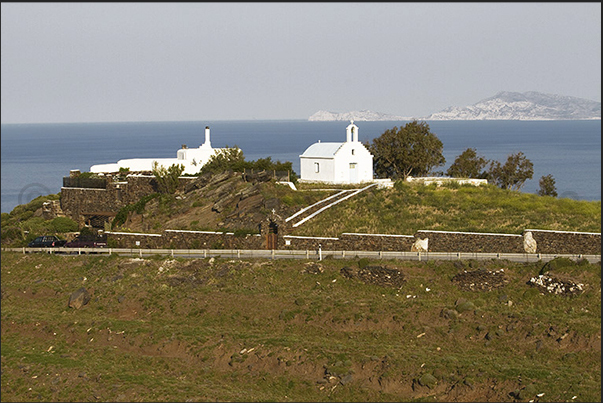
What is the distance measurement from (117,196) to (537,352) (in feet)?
135

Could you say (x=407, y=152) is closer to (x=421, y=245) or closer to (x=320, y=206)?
(x=320, y=206)

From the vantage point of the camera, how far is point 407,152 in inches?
2544

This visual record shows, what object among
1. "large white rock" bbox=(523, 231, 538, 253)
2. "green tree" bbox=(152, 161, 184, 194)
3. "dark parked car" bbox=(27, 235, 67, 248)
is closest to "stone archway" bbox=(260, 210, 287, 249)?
"dark parked car" bbox=(27, 235, 67, 248)

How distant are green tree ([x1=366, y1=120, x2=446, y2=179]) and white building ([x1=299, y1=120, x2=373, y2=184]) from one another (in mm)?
5689

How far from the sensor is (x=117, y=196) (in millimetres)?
61031

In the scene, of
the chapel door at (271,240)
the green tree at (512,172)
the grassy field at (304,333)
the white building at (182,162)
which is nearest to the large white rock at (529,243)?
the grassy field at (304,333)

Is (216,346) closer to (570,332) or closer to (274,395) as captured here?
(274,395)

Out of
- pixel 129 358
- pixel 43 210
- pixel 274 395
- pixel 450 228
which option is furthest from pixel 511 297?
pixel 43 210

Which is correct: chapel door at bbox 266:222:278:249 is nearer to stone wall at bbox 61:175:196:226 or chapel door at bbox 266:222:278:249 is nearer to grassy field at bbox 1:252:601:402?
grassy field at bbox 1:252:601:402

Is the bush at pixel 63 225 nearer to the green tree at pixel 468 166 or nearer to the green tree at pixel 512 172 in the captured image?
the green tree at pixel 468 166

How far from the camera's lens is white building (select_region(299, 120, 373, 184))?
5825 cm

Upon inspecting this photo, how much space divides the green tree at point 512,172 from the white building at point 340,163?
663 inches

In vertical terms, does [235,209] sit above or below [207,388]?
above

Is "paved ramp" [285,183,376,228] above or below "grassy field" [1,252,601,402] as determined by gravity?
above
